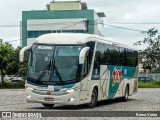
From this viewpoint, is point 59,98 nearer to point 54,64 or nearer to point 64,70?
point 64,70

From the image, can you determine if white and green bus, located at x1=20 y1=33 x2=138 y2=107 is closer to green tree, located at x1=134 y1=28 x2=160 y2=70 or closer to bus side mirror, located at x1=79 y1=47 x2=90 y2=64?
bus side mirror, located at x1=79 y1=47 x2=90 y2=64

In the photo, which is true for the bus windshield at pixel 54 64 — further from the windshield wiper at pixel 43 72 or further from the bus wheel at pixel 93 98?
the bus wheel at pixel 93 98

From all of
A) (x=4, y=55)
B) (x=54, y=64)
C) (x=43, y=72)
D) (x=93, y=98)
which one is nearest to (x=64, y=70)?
(x=54, y=64)

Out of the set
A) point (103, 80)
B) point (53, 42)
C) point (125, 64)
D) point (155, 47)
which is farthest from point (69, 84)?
point (155, 47)

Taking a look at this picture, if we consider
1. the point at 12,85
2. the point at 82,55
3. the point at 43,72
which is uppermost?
the point at 82,55

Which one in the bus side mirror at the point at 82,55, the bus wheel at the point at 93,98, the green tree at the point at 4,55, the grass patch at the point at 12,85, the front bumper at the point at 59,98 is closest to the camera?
the bus side mirror at the point at 82,55

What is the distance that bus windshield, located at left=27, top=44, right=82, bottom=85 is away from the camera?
71.3ft

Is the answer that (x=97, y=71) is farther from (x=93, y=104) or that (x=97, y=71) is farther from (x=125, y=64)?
(x=125, y=64)

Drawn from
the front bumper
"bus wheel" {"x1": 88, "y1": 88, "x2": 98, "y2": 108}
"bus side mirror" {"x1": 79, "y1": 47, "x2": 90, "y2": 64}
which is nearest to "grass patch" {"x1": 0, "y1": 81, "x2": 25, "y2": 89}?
"bus wheel" {"x1": 88, "y1": 88, "x2": 98, "y2": 108}

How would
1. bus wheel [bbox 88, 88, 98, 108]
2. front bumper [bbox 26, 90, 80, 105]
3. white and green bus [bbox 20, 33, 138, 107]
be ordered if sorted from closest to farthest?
front bumper [bbox 26, 90, 80, 105] < white and green bus [bbox 20, 33, 138, 107] < bus wheel [bbox 88, 88, 98, 108]

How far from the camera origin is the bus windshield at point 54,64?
21.7 m

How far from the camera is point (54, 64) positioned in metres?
21.9

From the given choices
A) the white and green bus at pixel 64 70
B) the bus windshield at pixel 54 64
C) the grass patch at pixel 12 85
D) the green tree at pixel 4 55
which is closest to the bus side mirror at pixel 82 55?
the white and green bus at pixel 64 70

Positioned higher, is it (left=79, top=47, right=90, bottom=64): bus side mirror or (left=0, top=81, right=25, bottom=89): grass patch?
(left=79, top=47, right=90, bottom=64): bus side mirror
